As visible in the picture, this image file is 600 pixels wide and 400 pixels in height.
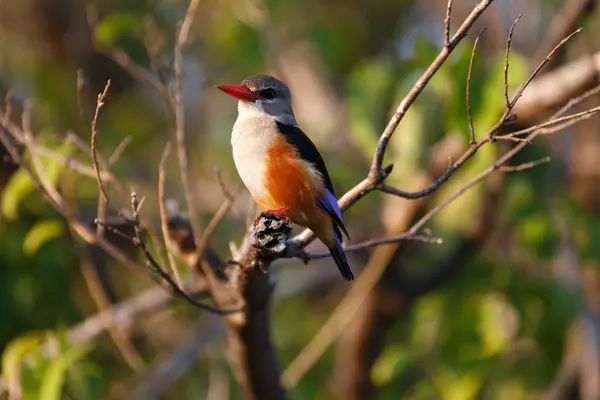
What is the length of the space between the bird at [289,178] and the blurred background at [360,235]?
6.4 inches

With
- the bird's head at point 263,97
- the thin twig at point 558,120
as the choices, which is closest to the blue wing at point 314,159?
the bird's head at point 263,97

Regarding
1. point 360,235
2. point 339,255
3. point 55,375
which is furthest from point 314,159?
point 360,235

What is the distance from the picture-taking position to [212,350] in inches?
229

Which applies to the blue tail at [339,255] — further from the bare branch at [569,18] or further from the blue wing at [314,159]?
the bare branch at [569,18]


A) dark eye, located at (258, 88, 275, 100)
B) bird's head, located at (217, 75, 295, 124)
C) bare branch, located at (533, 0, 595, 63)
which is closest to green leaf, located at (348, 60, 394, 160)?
bird's head, located at (217, 75, 295, 124)

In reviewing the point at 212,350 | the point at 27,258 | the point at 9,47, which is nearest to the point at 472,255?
the point at 212,350

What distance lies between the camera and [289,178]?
3352mm

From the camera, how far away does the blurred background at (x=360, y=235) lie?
4.12 meters

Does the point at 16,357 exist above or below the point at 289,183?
below

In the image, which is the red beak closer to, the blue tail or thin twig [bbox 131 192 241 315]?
the blue tail

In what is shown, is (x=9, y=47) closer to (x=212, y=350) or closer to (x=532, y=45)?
(x=212, y=350)

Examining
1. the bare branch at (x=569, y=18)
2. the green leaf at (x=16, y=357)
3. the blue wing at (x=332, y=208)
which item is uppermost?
the bare branch at (x=569, y=18)

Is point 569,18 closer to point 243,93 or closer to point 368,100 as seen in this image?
point 368,100

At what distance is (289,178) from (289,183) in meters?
0.02
